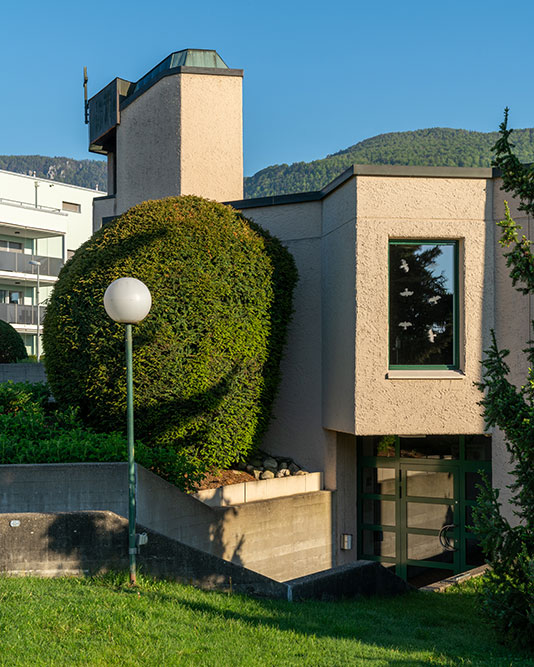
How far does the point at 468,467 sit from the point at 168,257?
6290 mm

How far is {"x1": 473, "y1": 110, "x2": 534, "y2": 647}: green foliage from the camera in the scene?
6.81 meters

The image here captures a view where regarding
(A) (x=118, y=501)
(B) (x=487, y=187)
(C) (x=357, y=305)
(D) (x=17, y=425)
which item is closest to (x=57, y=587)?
(A) (x=118, y=501)

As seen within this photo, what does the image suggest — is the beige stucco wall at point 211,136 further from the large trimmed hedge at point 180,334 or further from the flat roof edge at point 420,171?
the flat roof edge at point 420,171

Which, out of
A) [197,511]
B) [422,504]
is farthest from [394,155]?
[197,511]

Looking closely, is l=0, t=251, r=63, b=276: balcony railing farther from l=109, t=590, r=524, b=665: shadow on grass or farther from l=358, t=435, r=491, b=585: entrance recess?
l=109, t=590, r=524, b=665: shadow on grass

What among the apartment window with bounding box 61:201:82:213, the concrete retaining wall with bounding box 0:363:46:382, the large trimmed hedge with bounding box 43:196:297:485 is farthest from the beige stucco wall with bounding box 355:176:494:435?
the apartment window with bounding box 61:201:82:213

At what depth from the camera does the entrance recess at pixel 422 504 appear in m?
12.8

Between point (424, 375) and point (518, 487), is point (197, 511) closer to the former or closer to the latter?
point (424, 375)

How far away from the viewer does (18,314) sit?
41.2m

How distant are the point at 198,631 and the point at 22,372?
12893 millimetres

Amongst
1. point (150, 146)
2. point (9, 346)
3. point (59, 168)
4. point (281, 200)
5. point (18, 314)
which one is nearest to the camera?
point (281, 200)

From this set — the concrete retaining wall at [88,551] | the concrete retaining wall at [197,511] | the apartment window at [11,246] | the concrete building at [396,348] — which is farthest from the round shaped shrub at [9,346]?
the apartment window at [11,246]

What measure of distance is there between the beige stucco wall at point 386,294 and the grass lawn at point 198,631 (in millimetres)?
4092

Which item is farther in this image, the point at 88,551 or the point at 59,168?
the point at 59,168
